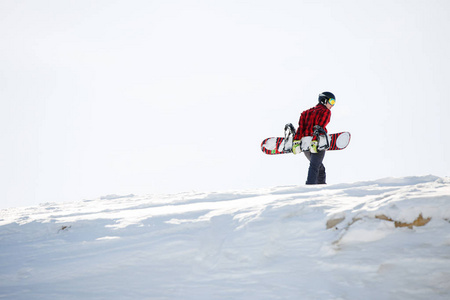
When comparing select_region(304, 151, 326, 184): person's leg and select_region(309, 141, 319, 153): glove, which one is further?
select_region(309, 141, 319, 153): glove

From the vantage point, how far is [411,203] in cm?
328

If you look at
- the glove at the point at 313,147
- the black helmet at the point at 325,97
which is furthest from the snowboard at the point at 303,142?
the black helmet at the point at 325,97

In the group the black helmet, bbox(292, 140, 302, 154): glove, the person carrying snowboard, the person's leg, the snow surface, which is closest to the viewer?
the snow surface

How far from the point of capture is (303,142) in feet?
24.3

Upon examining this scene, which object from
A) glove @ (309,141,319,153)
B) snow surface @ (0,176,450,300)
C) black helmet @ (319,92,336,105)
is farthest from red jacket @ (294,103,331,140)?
snow surface @ (0,176,450,300)

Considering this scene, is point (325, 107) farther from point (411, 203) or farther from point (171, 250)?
point (171, 250)

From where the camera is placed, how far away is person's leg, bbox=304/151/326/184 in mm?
6875

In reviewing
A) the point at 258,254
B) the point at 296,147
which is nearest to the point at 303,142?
the point at 296,147

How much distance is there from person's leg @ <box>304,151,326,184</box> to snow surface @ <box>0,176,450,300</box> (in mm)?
2511

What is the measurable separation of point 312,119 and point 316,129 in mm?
298

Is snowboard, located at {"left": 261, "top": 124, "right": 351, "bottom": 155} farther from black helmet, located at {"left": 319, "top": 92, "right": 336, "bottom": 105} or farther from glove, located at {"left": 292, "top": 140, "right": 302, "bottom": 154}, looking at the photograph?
black helmet, located at {"left": 319, "top": 92, "right": 336, "bottom": 105}

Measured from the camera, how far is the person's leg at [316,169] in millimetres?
6875

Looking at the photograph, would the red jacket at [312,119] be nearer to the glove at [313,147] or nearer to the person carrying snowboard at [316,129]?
the person carrying snowboard at [316,129]

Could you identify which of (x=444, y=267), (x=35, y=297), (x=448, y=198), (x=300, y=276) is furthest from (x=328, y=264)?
(x=35, y=297)
